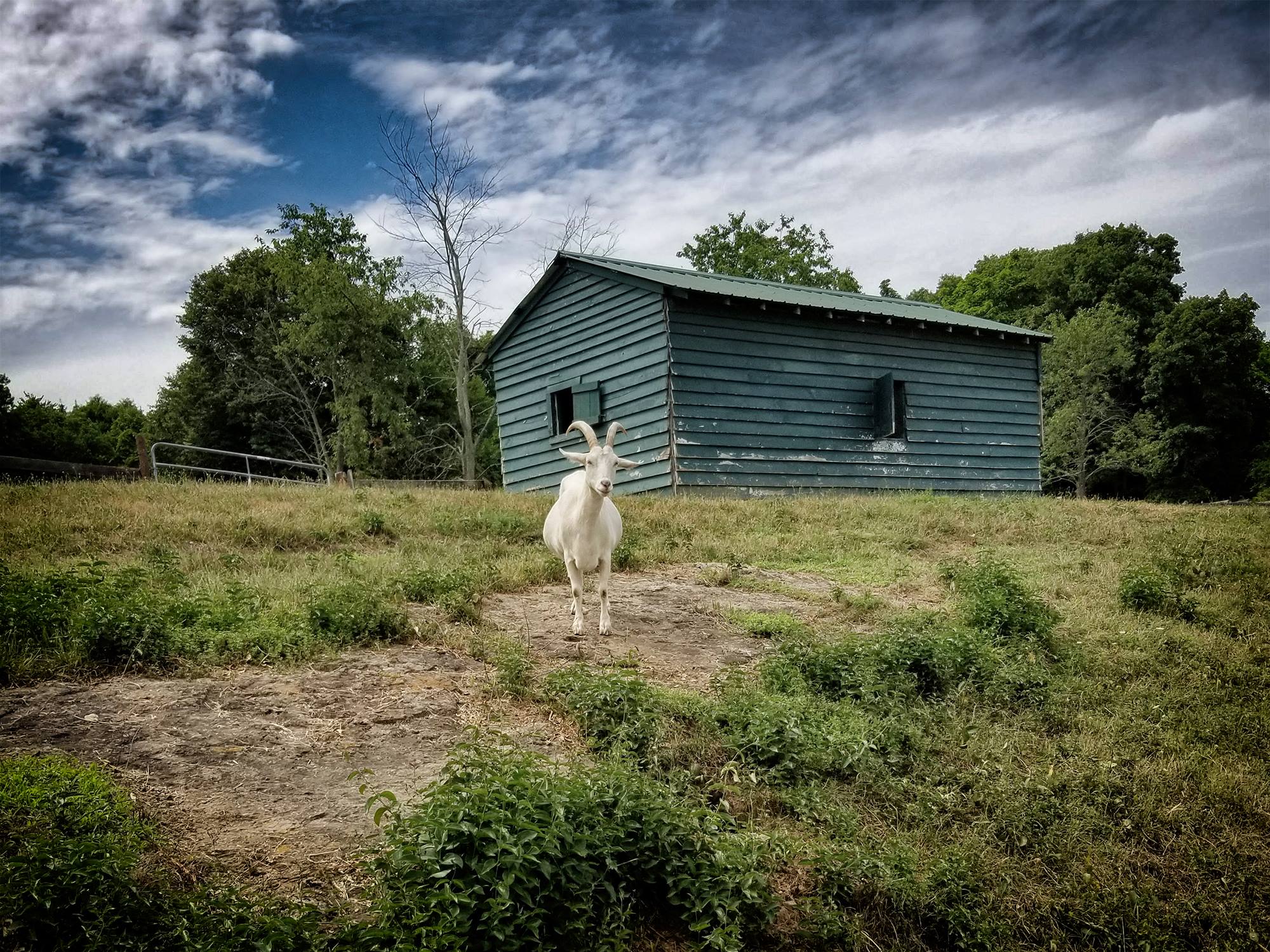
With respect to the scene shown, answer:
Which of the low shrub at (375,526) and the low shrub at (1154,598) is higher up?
the low shrub at (375,526)

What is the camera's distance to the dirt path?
457 cm

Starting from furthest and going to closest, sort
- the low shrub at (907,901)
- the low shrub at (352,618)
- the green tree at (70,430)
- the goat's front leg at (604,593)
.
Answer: the green tree at (70,430)
the goat's front leg at (604,593)
the low shrub at (352,618)
the low shrub at (907,901)

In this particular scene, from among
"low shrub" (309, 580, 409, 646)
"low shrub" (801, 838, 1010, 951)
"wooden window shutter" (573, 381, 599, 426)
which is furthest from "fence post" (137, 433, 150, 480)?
"low shrub" (801, 838, 1010, 951)

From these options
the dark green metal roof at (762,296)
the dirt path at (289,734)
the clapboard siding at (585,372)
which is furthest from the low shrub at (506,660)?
the dark green metal roof at (762,296)

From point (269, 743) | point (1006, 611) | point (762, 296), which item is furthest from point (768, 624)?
point (762, 296)

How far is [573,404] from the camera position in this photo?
19000 millimetres

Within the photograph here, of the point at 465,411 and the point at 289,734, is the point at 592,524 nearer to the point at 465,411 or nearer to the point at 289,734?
the point at 289,734

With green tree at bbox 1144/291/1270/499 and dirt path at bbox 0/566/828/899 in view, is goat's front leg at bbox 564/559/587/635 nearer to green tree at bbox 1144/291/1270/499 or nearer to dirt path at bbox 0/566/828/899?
dirt path at bbox 0/566/828/899

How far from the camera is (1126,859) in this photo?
18.9 ft

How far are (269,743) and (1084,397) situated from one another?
36.3 metres

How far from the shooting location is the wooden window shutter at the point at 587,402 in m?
18.6

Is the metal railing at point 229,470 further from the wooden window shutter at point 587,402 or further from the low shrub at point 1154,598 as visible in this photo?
the low shrub at point 1154,598

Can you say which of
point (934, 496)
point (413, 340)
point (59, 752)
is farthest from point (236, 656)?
point (413, 340)

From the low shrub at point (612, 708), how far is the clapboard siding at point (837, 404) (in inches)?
417
